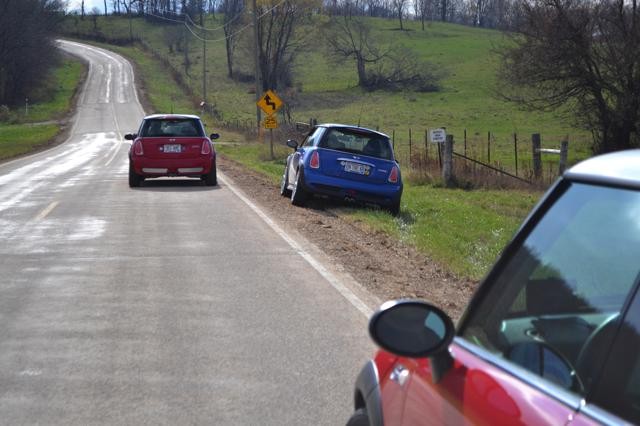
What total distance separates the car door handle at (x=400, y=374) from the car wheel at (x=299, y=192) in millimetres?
13321

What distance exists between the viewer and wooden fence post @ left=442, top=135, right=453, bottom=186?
2311 centimetres

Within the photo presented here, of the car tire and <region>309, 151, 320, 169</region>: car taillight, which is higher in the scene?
<region>309, 151, 320, 169</region>: car taillight

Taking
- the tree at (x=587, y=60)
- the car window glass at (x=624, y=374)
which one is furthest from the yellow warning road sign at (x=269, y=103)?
the car window glass at (x=624, y=374)

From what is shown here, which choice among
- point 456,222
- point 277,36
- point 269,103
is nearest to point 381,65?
point 277,36

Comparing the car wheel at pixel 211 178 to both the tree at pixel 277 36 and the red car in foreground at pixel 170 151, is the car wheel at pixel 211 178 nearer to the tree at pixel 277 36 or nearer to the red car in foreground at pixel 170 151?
the red car in foreground at pixel 170 151

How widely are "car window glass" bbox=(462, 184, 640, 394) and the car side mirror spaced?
0.14m

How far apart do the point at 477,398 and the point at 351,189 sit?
1393cm

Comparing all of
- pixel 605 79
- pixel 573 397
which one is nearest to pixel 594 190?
pixel 573 397

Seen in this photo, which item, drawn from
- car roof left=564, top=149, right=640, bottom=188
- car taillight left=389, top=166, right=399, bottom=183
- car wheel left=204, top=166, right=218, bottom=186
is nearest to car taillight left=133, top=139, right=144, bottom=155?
car wheel left=204, top=166, right=218, bottom=186

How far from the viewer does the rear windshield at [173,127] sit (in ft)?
70.6

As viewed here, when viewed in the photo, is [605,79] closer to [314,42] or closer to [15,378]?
[15,378]

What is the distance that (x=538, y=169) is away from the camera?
979 inches

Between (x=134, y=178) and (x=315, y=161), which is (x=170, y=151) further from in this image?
(x=315, y=161)

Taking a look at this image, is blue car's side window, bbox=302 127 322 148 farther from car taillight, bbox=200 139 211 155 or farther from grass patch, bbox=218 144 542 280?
car taillight, bbox=200 139 211 155
